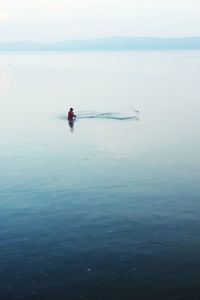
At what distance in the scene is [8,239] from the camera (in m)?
34.5

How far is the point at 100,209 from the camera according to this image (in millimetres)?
40375

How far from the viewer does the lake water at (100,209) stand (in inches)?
1155

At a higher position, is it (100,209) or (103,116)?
(103,116)

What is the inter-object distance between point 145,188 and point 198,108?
184ft

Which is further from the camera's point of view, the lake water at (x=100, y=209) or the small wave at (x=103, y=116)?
the small wave at (x=103, y=116)

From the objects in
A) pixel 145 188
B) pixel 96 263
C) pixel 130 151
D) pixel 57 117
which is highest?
pixel 57 117

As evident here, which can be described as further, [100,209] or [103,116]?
[103,116]

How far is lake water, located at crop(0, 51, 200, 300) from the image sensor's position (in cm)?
2933

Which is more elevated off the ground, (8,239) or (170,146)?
(170,146)

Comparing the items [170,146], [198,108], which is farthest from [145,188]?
[198,108]

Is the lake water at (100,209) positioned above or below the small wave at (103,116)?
below

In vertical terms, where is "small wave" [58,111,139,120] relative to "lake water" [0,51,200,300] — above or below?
above

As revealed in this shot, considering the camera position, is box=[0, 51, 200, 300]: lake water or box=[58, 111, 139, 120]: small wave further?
box=[58, 111, 139, 120]: small wave

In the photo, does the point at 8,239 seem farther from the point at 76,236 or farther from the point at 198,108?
the point at 198,108
